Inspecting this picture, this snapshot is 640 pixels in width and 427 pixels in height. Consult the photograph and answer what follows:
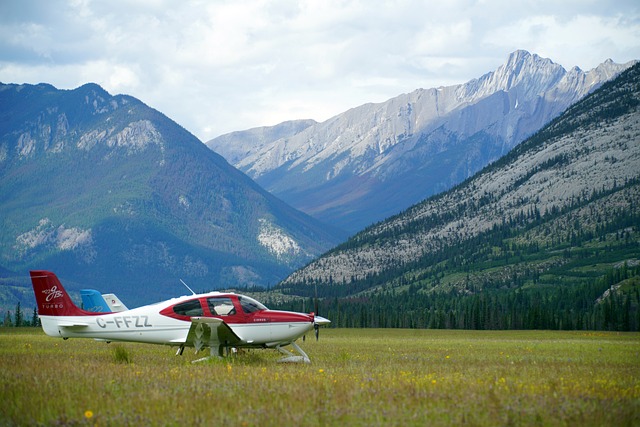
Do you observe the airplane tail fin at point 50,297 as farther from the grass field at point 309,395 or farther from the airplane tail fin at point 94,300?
the airplane tail fin at point 94,300

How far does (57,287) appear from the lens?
33.1 metres

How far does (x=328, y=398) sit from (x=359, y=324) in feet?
430

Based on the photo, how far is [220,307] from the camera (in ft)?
102

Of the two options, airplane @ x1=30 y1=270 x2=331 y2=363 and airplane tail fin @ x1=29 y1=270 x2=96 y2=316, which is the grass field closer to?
airplane @ x1=30 y1=270 x2=331 y2=363

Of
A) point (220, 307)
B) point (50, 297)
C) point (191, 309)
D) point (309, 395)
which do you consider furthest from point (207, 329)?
point (309, 395)

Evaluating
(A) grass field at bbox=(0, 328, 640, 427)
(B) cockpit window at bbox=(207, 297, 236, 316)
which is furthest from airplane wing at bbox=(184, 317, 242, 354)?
(A) grass field at bbox=(0, 328, 640, 427)

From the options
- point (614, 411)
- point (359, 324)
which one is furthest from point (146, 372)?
point (359, 324)

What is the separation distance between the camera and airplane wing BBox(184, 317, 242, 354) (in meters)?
30.0

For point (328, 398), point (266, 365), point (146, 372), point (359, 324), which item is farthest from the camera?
point (359, 324)

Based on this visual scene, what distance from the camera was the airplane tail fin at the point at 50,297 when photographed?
107 feet

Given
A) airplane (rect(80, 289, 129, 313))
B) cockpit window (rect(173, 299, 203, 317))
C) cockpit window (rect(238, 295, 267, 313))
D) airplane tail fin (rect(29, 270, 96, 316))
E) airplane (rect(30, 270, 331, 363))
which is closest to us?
airplane (rect(30, 270, 331, 363))

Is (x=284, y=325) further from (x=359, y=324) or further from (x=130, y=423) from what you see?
(x=359, y=324)

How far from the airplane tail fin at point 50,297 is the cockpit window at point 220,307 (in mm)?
5234

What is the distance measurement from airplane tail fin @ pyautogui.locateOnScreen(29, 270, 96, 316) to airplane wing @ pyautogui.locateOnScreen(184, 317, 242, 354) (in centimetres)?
496
